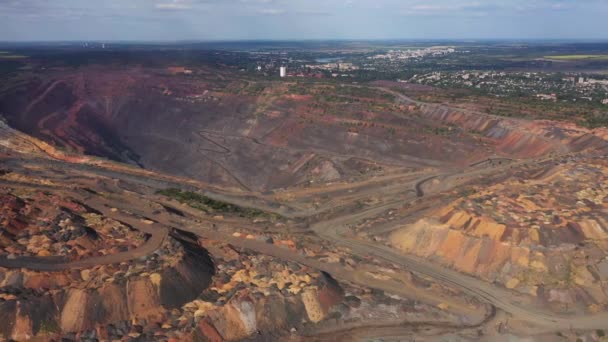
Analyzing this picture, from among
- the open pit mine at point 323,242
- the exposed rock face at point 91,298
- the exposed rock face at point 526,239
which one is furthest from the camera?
the exposed rock face at point 526,239

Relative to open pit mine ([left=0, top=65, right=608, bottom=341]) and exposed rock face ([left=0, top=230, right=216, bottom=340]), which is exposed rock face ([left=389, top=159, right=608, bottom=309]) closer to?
open pit mine ([left=0, top=65, right=608, bottom=341])

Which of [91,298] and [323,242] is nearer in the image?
[91,298]

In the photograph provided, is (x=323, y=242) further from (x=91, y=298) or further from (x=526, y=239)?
(x=91, y=298)

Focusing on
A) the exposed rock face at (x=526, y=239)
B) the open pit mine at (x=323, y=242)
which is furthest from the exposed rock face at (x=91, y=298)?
the exposed rock face at (x=526, y=239)

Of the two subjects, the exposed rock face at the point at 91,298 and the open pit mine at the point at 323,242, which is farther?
the open pit mine at the point at 323,242

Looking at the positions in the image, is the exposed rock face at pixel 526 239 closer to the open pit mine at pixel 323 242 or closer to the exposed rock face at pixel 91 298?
the open pit mine at pixel 323 242

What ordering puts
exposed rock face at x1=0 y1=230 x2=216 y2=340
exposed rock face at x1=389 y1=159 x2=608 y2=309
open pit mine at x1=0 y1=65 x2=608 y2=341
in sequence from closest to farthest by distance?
exposed rock face at x1=0 y1=230 x2=216 y2=340, open pit mine at x1=0 y1=65 x2=608 y2=341, exposed rock face at x1=389 y1=159 x2=608 y2=309

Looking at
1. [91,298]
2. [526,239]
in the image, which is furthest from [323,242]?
[91,298]

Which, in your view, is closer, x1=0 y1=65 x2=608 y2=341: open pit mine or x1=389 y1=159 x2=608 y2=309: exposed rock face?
x1=0 y1=65 x2=608 y2=341: open pit mine

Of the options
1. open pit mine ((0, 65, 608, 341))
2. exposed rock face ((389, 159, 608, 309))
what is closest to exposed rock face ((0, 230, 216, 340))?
open pit mine ((0, 65, 608, 341))
